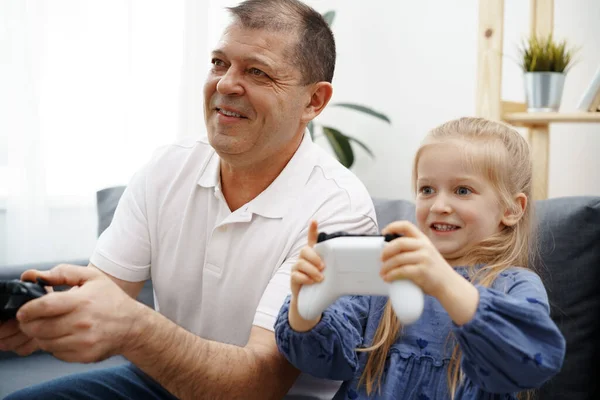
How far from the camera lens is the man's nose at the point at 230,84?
142cm

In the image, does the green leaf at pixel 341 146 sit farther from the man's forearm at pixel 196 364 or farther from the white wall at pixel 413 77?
the man's forearm at pixel 196 364

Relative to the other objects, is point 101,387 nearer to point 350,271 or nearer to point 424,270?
point 350,271

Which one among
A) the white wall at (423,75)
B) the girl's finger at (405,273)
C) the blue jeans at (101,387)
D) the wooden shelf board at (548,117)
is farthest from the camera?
the white wall at (423,75)

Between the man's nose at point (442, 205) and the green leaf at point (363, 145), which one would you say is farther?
the green leaf at point (363, 145)

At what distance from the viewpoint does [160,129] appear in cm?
279

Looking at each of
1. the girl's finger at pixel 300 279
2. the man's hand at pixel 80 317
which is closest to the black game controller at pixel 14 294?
the man's hand at pixel 80 317

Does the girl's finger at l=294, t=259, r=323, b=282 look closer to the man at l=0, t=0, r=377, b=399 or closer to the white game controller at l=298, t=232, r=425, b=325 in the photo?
the white game controller at l=298, t=232, r=425, b=325

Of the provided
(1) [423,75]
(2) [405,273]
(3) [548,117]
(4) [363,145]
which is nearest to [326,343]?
(2) [405,273]

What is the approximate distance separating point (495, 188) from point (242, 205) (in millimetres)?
514

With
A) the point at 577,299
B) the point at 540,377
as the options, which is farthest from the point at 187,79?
the point at 540,377

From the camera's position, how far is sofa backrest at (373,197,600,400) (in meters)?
1.43

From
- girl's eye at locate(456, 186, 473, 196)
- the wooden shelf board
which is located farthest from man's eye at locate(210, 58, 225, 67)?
the wooden shelf board

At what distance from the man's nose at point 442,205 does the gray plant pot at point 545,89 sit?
100 centimetres

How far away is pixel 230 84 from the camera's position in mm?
1418
